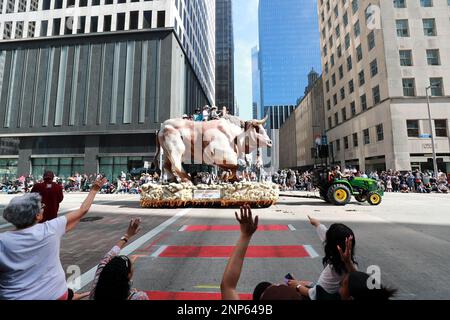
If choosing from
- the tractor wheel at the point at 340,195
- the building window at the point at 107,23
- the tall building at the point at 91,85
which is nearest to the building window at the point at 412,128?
the tractor wheel at the point at 340,195

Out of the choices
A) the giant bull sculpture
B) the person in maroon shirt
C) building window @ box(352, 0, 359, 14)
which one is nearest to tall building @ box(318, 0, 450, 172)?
building window @ box(352, 0, 359, 14)

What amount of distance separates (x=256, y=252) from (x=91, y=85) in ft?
106

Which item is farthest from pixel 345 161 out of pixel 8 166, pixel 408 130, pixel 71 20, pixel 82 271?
pixel 8 166

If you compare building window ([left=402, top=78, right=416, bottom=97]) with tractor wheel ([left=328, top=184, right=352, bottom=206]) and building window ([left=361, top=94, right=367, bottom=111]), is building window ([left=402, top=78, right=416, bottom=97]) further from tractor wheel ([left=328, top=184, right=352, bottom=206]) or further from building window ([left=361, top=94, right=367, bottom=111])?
tractor wheel ([left=328, top=184, right=352, bottom=206])

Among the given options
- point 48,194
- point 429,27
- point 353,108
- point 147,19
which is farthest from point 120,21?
point 429,27

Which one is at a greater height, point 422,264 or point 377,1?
point 377,1

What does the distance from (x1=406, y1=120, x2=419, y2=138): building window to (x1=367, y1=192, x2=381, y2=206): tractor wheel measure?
17.8 metres

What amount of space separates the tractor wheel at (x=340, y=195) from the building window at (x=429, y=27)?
85.6 ft

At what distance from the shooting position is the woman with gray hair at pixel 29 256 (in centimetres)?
178

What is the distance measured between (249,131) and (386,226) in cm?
615

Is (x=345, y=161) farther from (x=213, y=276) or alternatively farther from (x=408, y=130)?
(x=213, y=276)

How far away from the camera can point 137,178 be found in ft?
91.2

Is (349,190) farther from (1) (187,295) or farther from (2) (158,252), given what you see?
(1) (187,295)

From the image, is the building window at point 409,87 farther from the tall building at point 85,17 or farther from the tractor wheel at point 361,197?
the tall building at point 85,17
